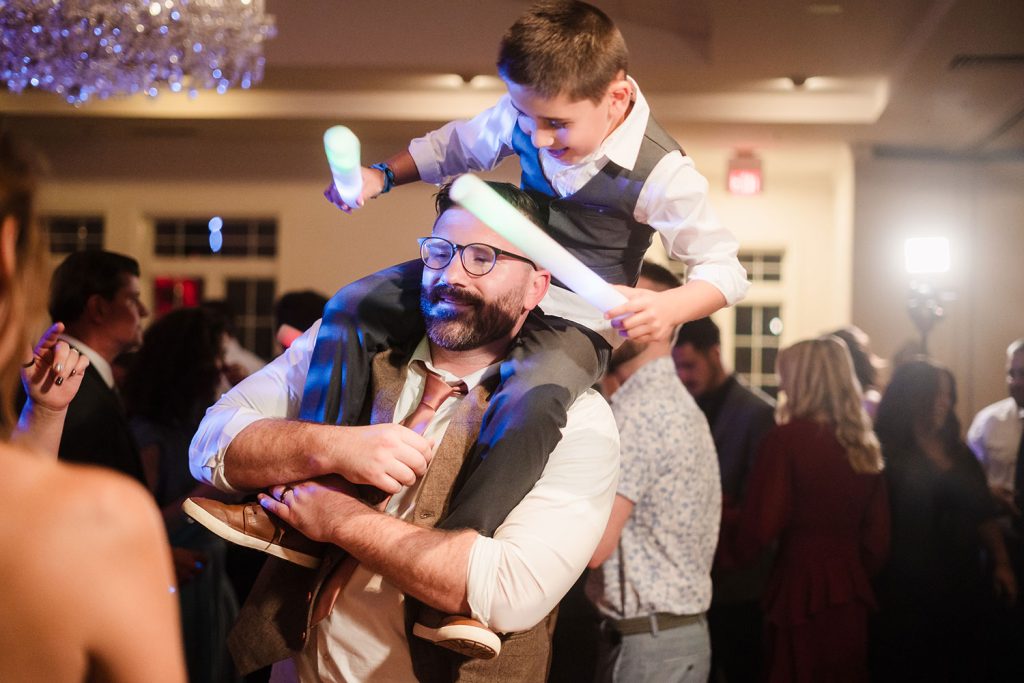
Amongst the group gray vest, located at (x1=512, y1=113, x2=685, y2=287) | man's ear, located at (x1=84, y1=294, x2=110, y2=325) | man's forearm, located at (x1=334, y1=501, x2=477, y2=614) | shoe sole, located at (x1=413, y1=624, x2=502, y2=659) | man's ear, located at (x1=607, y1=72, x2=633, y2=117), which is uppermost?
man's ear, located at (x1=607, y1=72, x2=633, y2=117)

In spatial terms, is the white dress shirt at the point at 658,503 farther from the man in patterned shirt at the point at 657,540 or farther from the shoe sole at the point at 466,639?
the shoe sole at the point at 466,639

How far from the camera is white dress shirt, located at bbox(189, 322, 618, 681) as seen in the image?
4.39ft

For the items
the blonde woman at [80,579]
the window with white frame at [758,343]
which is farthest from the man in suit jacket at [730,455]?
the window with white frame at [758,343]

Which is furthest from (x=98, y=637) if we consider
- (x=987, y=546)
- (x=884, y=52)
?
(x=884, y=52)

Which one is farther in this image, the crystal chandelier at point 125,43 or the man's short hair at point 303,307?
the crystal chandelier at point 125,43

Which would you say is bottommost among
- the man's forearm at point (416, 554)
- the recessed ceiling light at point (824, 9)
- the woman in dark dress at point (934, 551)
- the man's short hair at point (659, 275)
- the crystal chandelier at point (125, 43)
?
the woman in dark dress at point (934, 551)

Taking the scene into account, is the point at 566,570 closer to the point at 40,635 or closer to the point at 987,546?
the point at 40,635

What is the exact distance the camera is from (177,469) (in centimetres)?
269

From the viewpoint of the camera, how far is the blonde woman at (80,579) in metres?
0.81

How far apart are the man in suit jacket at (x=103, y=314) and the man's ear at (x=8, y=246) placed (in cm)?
128

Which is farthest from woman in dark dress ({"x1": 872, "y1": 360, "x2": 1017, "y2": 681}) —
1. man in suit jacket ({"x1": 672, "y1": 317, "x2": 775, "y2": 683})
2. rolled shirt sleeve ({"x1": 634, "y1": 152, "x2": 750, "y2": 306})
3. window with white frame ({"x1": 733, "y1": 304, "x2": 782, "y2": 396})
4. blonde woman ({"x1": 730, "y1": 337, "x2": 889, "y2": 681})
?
window with white frame ({"x1": 733, "y1": 304, "x2": 782, "y2": 396})

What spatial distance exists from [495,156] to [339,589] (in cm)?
79

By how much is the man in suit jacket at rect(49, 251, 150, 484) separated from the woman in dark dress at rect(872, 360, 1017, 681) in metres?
2.44

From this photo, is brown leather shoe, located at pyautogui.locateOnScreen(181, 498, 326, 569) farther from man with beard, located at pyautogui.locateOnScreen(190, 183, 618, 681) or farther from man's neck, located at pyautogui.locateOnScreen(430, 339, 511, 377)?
man's neck, located at pyautogui.locateOnScreen(430, 339, 511, 377)
